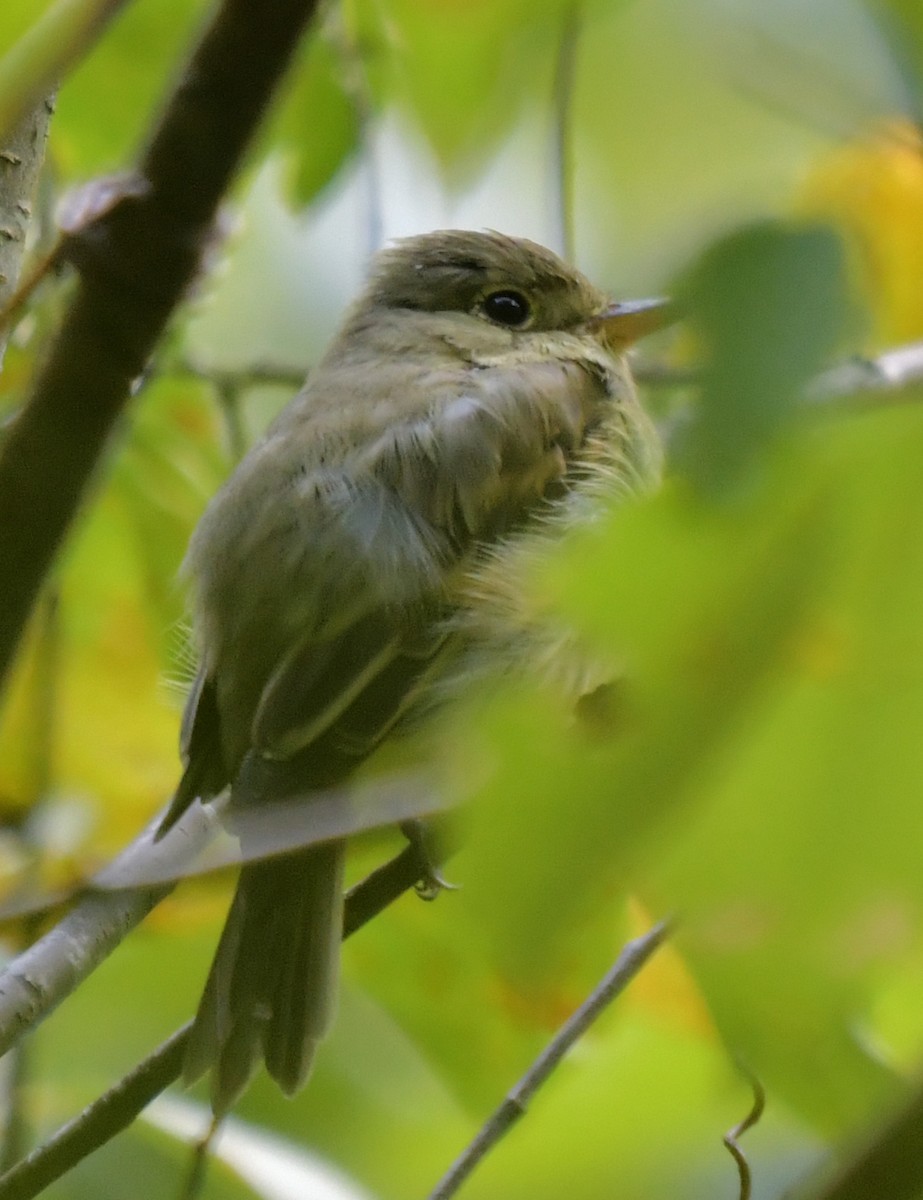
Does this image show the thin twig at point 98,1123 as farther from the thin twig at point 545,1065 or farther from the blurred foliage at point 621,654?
the thin twig at point 545,1065

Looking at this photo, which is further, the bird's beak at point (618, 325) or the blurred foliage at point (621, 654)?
the bird's beak at point (618, 325)

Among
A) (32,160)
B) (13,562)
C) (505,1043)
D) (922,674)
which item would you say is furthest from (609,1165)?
(922,674)

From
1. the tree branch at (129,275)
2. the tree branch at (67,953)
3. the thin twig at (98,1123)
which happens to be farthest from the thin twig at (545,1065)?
the tree branch at (129,275)

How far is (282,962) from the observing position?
2.49m

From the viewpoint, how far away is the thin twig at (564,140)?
2388 millimetres

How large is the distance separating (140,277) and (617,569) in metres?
0.39

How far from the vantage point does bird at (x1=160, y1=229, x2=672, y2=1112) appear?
249 cm

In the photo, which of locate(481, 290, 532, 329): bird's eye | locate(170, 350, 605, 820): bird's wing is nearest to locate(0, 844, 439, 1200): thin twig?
locate(170, 350, 605, 820): bird's wing

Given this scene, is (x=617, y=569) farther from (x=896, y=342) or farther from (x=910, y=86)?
(x=896, y=342)

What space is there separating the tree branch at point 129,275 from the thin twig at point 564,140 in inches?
45.2

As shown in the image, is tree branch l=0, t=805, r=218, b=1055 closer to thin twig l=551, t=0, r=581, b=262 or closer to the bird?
the bird

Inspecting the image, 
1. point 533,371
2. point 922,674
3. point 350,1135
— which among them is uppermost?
point 922,674

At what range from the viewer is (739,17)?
138 centimetres

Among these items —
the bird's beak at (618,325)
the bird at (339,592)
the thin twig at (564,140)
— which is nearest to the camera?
the thin twig at (564,140)
